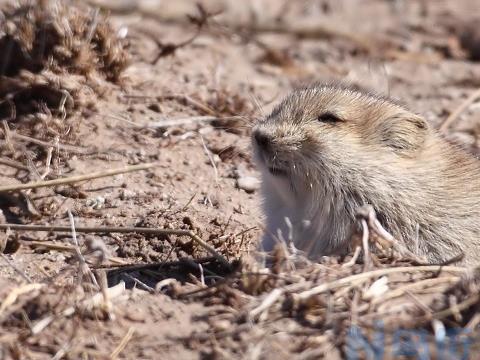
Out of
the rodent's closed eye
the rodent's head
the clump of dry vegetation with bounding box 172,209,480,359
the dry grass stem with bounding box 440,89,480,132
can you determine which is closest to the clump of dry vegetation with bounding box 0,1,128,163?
the rodent's head

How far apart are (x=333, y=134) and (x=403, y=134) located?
429mm

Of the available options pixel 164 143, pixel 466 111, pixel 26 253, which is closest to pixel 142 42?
pixel 164 143

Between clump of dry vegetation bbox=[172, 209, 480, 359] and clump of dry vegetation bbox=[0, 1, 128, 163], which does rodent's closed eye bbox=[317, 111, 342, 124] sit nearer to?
clump of dry vegetation bbox=[172, 209, 480, 359]

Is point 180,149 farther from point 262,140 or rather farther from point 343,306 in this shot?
point 343,306

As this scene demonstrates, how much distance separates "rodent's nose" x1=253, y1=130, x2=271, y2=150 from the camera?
529 centimetres

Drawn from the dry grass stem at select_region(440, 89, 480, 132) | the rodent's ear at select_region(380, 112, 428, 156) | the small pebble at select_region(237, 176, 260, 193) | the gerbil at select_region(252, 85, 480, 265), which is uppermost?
the dry grass stem at select_region(440, 89, 480, 132)

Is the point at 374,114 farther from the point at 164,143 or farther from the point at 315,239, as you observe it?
the point at 164,143

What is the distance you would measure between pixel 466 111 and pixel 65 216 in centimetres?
398

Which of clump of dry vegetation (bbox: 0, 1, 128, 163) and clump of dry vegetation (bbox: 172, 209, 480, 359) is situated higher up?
clump of dry vegetation (bbox: 0, 1, 128, 163)

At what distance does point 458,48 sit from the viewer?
10102mm

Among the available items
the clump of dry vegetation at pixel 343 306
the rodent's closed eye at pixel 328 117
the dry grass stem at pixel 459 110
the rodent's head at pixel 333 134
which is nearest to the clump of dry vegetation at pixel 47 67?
the rodent's head at pixel 333 134

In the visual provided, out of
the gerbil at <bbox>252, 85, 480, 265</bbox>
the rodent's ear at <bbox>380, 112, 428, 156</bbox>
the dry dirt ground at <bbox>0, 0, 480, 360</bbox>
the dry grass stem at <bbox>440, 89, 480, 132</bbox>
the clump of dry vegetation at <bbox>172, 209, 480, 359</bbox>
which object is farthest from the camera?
the dry grass stem at <bbox>440, 89, 480, 132</bbox>

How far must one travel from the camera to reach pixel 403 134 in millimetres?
5465

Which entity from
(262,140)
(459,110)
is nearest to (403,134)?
(262,140)
